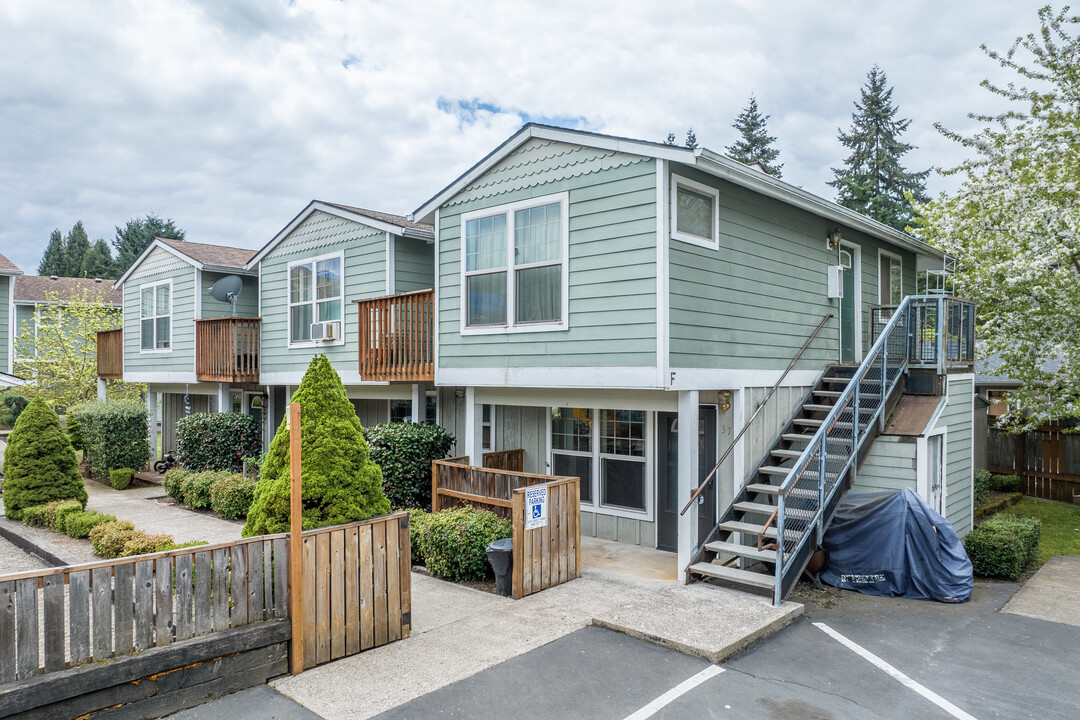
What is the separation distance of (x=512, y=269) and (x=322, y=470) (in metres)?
3.87

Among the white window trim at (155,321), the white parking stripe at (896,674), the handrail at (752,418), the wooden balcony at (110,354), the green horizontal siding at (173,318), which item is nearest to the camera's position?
the white parking stripe at (896,674)

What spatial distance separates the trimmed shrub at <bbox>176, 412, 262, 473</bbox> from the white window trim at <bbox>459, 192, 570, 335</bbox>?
7.16 m

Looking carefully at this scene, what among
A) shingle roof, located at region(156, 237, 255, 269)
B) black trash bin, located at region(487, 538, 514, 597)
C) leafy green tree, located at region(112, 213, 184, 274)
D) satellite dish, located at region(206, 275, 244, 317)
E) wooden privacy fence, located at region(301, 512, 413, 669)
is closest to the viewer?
wooden privacy fence, located at region(301, 512, 413, 669)

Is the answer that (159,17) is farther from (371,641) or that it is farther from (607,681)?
(607,681)

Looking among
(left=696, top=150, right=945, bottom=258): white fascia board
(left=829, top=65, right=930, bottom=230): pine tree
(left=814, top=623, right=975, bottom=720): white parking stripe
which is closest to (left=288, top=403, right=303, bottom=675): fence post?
(left=814, top=623, right=975, bottom=720): white parking stripe

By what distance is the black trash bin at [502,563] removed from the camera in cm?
761

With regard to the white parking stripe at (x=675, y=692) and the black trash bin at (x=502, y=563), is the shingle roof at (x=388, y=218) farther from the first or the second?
the white parking stripe at (x=675, y=692)

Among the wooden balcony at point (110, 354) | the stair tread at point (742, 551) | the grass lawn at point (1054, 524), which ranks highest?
the wooden balcony at point (110, 354)

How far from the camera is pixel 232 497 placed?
11688mm

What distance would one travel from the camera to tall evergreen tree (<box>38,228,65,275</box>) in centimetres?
6084

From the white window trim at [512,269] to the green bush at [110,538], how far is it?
5.19 metres

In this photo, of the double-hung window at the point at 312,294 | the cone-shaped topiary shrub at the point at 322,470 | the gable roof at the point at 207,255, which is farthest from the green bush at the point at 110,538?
the gable roof at the point at 207,255

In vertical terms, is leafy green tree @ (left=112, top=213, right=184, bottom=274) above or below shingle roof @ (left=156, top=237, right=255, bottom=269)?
above

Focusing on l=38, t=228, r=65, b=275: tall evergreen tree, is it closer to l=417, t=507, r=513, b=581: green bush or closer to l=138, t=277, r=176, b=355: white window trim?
l=138, t=277, r=176, b=355: white window trim
